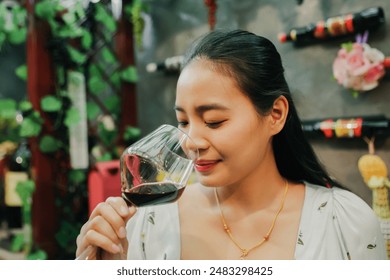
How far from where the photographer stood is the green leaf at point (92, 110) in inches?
72.7

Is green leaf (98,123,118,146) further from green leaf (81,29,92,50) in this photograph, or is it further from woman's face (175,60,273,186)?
woman's face (175,60,273,186)

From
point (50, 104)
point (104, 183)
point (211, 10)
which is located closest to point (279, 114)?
point (211, 10)

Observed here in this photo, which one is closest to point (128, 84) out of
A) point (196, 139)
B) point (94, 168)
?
point (94, 168)

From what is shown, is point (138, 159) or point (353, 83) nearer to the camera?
point (138, 159)

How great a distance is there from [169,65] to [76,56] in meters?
0.46

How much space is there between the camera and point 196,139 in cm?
70

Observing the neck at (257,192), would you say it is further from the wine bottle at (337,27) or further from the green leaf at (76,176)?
the green leaf at (76,176)

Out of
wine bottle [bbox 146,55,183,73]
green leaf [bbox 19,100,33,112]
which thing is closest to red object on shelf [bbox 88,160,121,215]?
green leaf [bbox 19,100,33,112]

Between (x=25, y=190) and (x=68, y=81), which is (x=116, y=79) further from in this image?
(x=25, y=190)

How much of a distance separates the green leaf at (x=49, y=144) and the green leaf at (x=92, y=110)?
0.23 meters

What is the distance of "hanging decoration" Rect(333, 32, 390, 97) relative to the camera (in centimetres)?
105

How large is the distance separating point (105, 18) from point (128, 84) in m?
0.35

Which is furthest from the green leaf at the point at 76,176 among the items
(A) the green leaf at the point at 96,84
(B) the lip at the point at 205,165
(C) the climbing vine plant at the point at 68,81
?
(B) the lip at the point at 205,165

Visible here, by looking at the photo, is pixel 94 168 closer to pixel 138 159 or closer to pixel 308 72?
pixel 308 72
